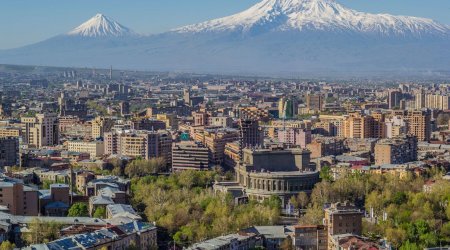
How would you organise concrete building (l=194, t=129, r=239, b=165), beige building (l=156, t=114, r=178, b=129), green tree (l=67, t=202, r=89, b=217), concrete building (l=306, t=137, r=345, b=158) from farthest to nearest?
beige building (l=156, t=114, r=178, b=129) < concrete building (l=306, t=137, r=345, b=158) < concrete building (l=194, t=129, r=239, b=165) < green tree (l=67, t=202, r=89, b=217)

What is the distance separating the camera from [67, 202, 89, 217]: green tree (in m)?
25.9

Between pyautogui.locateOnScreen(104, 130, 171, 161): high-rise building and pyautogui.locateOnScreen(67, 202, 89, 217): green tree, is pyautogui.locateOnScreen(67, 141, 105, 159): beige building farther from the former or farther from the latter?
pyautogui.locateOnScreen(67, 202, 89, 217): green tree

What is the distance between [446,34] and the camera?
177125mm

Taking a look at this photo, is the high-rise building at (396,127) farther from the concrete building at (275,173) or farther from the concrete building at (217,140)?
the concrete building at (275,173)

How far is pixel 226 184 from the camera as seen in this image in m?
32.7

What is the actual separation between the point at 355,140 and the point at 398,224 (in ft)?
72.4

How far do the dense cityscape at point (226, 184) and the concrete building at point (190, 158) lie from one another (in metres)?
0.04

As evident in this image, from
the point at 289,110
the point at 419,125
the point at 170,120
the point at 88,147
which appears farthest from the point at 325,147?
the point at 289,110

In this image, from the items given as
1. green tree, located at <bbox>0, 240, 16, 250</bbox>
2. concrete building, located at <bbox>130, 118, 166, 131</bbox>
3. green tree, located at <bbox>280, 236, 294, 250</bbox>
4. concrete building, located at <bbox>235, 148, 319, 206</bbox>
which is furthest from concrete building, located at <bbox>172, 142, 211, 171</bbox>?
green tree, located at <bbox>0, 240, 16, 250</bbox>

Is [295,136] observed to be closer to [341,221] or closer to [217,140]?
[217,140]

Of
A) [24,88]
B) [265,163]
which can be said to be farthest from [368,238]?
[24,88]

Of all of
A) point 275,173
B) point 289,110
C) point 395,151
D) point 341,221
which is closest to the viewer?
point 341,221

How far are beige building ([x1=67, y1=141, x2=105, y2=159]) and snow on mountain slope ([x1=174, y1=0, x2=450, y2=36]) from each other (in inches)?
5141

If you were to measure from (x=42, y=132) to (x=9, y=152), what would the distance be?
330 inches
